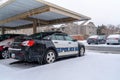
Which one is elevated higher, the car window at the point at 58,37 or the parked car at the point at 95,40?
the car window at the point at 58,37

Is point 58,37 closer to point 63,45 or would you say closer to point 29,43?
point 63,45

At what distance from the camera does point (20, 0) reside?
8.52m

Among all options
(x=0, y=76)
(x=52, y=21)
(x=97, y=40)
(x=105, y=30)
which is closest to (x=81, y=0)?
(x=97, y=40)

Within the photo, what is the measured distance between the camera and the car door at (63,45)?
8.50m

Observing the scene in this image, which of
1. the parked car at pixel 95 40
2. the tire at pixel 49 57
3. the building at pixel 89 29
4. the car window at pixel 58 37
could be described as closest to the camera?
the tire at pixel 49 57

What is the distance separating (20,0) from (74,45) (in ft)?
11.4

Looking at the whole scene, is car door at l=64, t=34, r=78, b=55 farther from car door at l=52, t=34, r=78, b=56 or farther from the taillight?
the taillight

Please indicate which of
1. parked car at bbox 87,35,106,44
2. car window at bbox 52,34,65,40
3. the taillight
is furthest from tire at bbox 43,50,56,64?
parked car at bbox 87,35,106,44

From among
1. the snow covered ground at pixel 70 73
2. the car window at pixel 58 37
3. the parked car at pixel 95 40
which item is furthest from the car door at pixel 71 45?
the parked car at pixel 95 40

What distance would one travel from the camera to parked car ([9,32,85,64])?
745 centimetres

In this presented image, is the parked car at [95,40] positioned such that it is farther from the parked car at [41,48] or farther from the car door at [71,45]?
the parked car at [41,48]

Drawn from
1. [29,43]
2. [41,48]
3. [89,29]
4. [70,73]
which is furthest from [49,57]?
[89,29]

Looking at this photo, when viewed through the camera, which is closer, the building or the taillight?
the taillight

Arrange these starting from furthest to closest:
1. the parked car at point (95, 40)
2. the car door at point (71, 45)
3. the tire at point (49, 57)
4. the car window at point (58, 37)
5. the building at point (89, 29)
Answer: the building at point (89, 29), the parked car at point (95, 40), the car door at point (71, 45), the car window at point (58, 37), the tire at point (49, 57)
